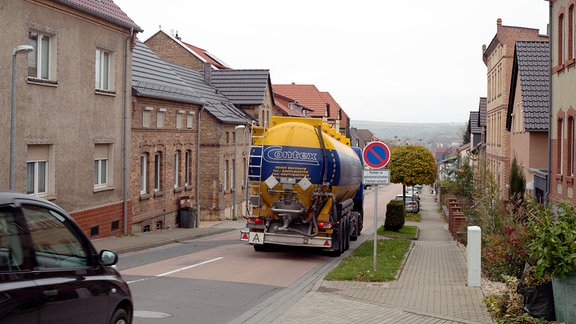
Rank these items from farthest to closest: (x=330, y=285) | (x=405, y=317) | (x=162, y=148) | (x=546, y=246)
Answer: (x=162, y=148) → (x=330, y=285) → (x=405, y=317) → (x=546, y=246)

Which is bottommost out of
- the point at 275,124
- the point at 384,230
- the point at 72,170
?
the point at 384,230

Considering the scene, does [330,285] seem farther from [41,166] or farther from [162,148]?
[162,148]

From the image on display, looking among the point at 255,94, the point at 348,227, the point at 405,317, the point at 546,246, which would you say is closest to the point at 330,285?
the point at 405,317

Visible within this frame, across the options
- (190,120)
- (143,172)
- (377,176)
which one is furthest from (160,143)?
(377,176)

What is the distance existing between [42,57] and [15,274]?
16.2 m

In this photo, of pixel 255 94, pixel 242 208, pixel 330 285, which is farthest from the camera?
pixel 255 94

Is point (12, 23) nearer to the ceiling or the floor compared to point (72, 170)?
nearer to the ceiling

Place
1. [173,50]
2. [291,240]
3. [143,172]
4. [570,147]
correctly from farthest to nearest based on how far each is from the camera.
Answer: [173,50] → [143,172] → [291,240] → [570,147]

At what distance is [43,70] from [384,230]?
1744 centimetres

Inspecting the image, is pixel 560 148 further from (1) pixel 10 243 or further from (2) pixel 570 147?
(1) pixel 10 243

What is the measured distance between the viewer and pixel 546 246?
9414mm

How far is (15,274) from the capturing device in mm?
5617

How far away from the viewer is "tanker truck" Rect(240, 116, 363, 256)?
19.1 meters

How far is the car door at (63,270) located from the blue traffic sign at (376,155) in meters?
9.61
